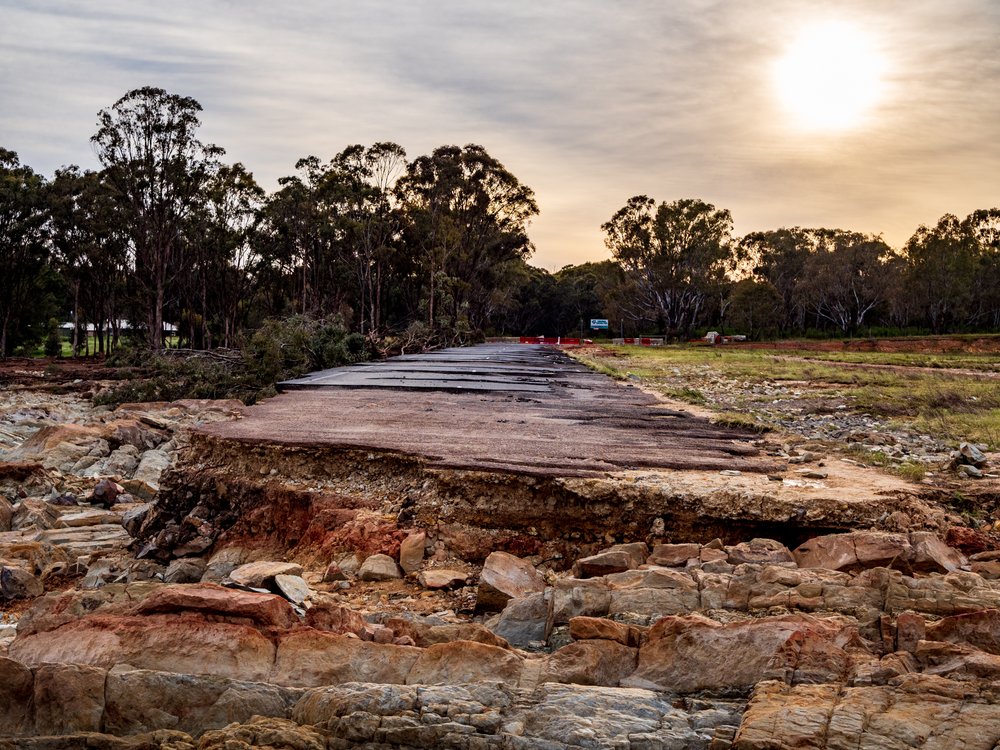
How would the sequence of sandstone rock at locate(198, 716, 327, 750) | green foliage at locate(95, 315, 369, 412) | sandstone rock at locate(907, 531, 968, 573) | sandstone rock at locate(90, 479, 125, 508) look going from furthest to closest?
green foliage at locate(95, 315, 369, 412) → sandstone rock at locate(90, 479, 125, 508) → sandstone rock at locate(907, 531, 968, 573) → sandstone rock at locate(198, 716, 327, 750)

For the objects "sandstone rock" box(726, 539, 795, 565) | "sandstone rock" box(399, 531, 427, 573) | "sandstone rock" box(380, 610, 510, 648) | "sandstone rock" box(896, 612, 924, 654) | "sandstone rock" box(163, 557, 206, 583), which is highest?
"sandstone rock" box(896, 612, 924, 654)

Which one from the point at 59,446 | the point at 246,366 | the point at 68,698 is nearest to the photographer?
the point at 68,698

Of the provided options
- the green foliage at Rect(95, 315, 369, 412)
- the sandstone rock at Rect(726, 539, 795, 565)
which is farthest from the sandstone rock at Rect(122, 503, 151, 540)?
the green foliage at Rect(95, 315, 369, 412)

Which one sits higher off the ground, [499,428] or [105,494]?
[499,428]

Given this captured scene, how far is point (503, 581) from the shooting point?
4.69 m

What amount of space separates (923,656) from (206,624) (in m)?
3.05

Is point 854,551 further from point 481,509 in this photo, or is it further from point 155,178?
point 155,178

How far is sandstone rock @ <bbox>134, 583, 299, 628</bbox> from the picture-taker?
3.59m

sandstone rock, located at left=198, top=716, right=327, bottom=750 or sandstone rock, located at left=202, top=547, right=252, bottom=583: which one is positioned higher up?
sandstone rock, located at left=198, top=716, right=327, bottom=750

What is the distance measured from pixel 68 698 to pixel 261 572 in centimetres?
221

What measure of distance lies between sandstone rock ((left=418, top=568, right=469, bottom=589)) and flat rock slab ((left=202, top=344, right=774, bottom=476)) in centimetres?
118

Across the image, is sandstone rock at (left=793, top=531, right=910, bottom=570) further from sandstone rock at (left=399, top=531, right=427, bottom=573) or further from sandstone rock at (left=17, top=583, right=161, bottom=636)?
sandstone rock at (left=17, top=583, right=161, bottom=636)

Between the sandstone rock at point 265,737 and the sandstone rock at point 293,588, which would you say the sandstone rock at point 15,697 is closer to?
the sandstone rock at point 265,737

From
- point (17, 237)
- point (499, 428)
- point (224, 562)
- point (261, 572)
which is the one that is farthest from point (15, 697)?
point (17, 237)
